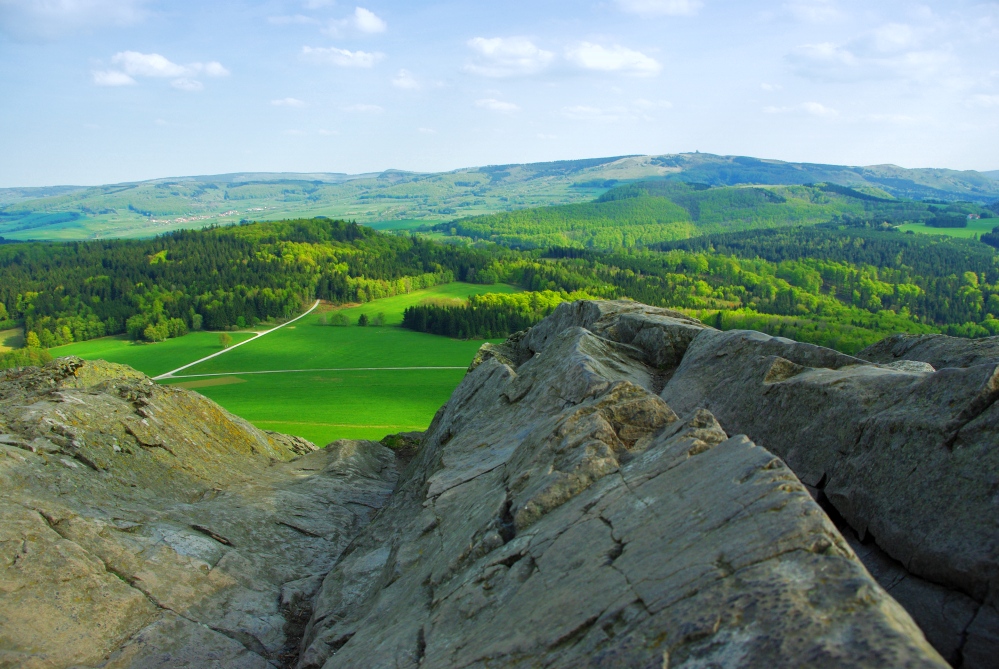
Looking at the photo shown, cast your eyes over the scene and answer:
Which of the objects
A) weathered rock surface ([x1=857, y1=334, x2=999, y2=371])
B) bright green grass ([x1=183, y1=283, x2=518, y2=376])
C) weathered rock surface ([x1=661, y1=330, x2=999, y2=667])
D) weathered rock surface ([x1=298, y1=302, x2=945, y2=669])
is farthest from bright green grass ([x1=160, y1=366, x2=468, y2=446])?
weathered rock surface ([x1=661, y1=330, x2=999, y2=667])

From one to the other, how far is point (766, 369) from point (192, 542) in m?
17.9

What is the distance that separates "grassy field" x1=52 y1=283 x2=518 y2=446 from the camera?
248 feet

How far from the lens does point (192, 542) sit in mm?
17922

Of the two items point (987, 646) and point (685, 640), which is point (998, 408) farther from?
point (685, 640)

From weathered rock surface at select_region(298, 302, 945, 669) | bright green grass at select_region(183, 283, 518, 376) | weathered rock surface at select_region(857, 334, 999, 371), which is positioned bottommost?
bright green grass at select_region(183, 283, 518, 376)

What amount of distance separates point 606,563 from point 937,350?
58.5 ft

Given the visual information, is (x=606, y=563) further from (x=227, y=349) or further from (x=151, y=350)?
(x=151, y=350)

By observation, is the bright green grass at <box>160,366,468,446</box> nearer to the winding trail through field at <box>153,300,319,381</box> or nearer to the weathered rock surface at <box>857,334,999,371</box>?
the winding trail through field at <box>153,300,319,381</box>

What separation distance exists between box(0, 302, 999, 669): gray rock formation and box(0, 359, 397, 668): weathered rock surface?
0.07 metres

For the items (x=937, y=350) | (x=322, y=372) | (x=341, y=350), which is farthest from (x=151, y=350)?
(x=937, y=350)

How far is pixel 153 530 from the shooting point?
17.8m

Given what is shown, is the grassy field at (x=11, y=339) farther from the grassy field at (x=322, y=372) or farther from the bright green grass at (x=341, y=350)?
the bright green grass at (x=341, y=350)

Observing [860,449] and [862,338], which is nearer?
[860,449]

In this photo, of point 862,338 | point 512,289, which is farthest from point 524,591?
point 512,289
